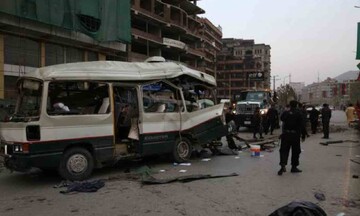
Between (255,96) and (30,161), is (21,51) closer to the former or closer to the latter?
(255,96)

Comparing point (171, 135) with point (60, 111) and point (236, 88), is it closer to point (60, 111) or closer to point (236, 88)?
point (60, 111)

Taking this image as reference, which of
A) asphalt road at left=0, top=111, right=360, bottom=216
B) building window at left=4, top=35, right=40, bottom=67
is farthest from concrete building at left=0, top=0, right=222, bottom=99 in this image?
asphalt road at left=0, top=111, right=360, bottom=216

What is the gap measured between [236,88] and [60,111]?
120955 mm

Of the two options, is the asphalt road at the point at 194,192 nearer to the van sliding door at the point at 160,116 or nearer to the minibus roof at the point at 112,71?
the van sliding door at the point at 160,116

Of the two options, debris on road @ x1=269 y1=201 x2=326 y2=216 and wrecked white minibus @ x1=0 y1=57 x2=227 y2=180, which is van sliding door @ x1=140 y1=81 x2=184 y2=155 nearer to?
wrecked white minibus @ x1=0 y1=57 x2=227 y2=180

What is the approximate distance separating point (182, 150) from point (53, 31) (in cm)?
2082

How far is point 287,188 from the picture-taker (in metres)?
8.57

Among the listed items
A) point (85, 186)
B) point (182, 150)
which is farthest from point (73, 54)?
point (85, 186)

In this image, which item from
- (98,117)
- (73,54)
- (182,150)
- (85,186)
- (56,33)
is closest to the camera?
(85,186)

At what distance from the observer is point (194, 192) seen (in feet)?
26.8

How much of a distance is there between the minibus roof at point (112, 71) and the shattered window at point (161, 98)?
36 centimetres

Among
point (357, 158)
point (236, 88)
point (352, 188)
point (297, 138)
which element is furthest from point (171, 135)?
point (236, 88)

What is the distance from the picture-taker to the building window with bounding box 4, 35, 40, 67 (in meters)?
27.7

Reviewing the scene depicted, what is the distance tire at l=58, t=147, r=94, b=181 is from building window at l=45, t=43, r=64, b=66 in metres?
22.6
